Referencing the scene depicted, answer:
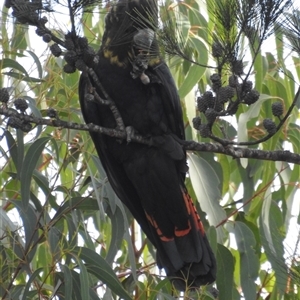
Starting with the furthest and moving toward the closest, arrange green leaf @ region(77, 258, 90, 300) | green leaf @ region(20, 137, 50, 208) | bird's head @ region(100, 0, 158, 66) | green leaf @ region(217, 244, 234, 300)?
green leaf @ region(217, 244, 234, 300)
green leaf @ region(20, 137, 50, 208)
green leaf @ region(77, 258, 90, 300)
bird's head @ region(100, 0, 158, 66)

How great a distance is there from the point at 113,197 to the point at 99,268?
14.4 inches

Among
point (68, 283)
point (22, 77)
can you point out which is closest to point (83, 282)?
point (68, 283)

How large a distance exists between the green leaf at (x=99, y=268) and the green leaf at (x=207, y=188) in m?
0.55

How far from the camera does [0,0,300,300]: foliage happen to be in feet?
9.57

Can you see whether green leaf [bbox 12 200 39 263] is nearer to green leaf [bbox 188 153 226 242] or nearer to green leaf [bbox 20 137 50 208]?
green leaf [bbox 20 137 50 208]

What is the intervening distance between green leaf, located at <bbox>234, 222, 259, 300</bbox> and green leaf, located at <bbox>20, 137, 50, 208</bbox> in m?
0.93

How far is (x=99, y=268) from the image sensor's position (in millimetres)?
2922

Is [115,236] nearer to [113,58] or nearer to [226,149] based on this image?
[113,58]

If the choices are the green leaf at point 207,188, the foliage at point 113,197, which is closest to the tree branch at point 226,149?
the foliage at point 113,197

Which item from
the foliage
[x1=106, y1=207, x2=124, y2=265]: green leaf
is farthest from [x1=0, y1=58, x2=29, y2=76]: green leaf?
[x1=106, y1=207, x2=124, y2=265]: green leaf

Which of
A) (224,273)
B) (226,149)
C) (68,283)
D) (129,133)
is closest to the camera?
(226,149)

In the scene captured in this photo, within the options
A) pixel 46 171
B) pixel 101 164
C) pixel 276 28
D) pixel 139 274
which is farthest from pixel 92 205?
pixel 276 28

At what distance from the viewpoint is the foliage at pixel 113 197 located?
9.57ft

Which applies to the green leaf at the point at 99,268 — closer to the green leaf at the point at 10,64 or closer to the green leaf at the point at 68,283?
the green leaf at the point at 68,283
